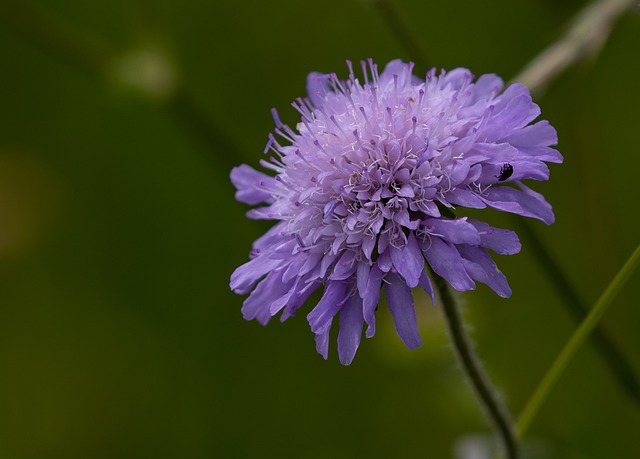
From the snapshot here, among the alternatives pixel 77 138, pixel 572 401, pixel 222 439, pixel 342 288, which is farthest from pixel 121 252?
pixel 342 288

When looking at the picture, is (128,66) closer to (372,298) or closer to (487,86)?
(487,86)

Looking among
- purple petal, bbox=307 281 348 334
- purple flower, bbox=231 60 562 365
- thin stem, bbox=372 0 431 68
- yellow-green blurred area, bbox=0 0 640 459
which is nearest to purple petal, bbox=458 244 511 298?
purple flower, bbox=231 60 562 365

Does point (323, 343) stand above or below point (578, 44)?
below

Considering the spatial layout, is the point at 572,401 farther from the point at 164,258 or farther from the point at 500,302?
the point at 164,258

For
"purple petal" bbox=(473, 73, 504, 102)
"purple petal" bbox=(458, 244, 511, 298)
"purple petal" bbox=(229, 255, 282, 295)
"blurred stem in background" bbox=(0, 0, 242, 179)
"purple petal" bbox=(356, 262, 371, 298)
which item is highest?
"blurred stem in background" bbox=(0, 0, 242, 179)

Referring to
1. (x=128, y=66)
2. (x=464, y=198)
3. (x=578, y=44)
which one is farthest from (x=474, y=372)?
(x=128, y=66)

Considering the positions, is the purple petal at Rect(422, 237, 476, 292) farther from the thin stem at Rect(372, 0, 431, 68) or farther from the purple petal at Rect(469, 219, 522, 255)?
the thin stem at Rect(372, 0, 431, 68)
